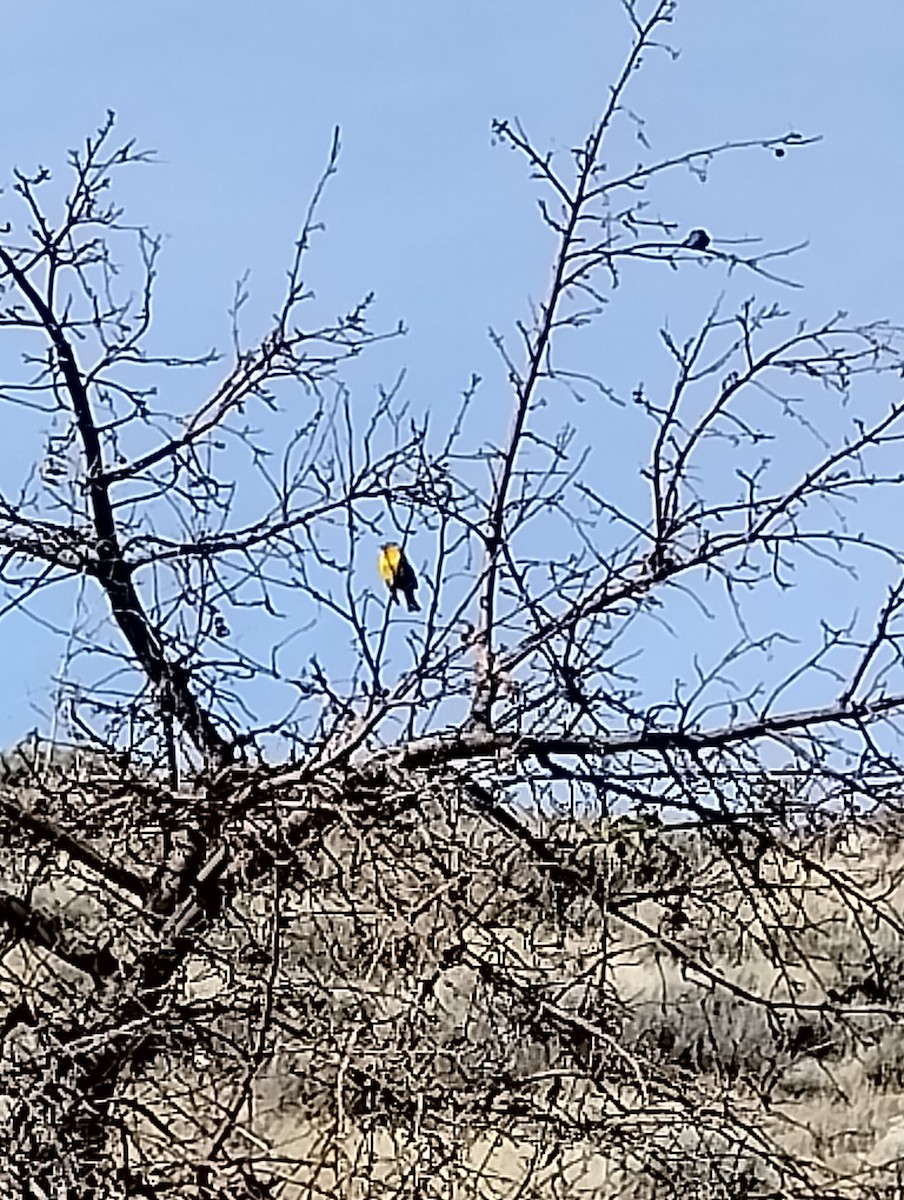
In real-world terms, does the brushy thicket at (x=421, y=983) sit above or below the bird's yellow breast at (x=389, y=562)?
below

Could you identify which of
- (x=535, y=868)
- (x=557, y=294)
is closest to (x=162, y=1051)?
(x=535, y=868)

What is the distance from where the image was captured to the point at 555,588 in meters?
1.95

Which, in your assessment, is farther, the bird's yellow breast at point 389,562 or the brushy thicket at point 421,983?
the bird's yellow breast at point 389,562

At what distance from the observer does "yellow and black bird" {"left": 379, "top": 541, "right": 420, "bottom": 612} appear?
1.99 m

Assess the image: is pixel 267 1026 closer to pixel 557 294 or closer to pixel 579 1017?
pixel 579 1017

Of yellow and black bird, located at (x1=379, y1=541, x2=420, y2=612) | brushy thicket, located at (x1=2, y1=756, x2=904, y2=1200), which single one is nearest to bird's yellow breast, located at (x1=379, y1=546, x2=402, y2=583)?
yellow and black bird, located at (x1=379, y1=541, x2=420, y2=612)

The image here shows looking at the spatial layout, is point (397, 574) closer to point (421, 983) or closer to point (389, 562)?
point (389, 562)

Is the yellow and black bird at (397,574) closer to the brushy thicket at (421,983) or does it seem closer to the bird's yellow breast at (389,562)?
the bird's yellow breast at (389,562)

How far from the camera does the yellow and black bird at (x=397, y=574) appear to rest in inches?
78.2

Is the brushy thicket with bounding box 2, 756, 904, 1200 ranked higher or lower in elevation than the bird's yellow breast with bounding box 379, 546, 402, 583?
lower

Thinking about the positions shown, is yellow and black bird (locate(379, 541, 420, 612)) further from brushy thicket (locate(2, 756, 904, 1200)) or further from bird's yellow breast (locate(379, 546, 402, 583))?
brushy thicket (locate(2, 756, 904, 1200))

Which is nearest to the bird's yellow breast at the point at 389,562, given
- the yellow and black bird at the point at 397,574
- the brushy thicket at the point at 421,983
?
the yellow and black bird at the point at 397,574

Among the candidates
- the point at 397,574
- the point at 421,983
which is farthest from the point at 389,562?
the point at 421,983

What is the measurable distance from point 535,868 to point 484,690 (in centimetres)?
27
